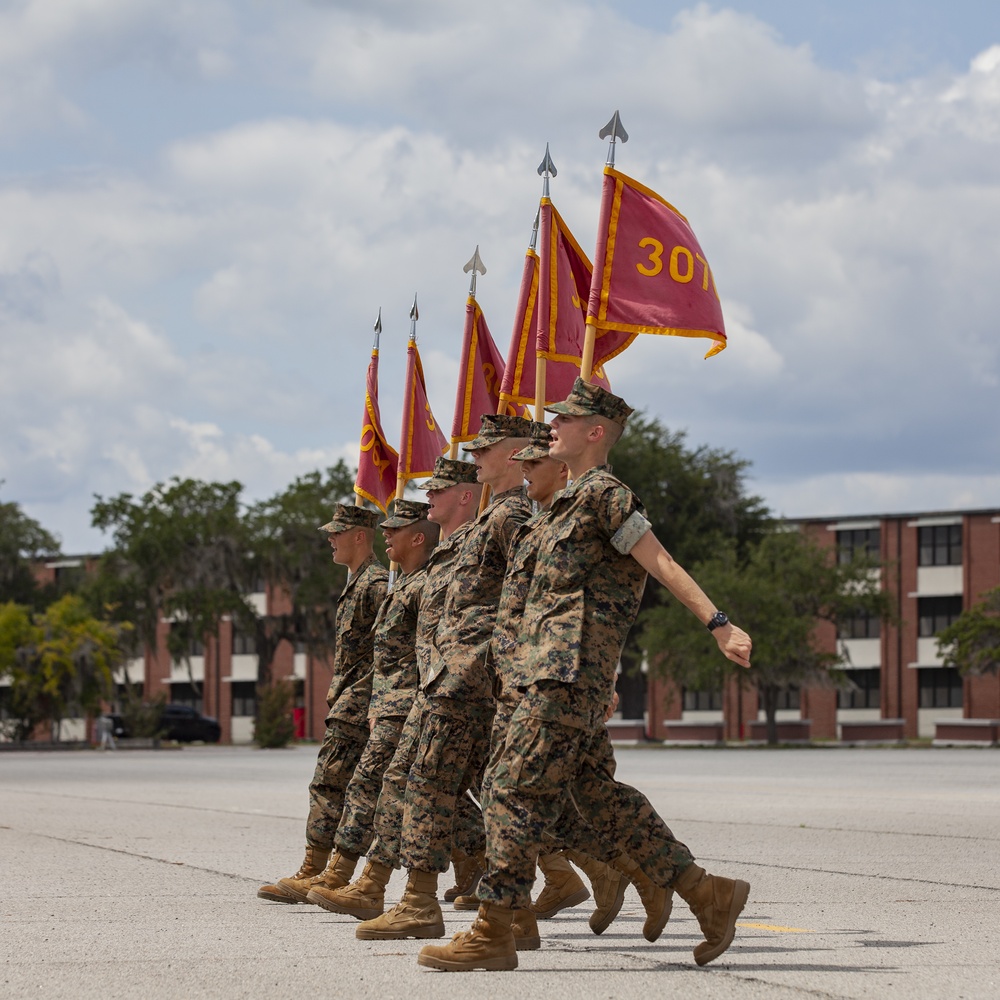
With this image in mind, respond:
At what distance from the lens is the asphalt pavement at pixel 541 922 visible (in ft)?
20.0

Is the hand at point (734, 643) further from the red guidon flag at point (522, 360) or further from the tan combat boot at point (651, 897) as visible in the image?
the red guidon flag at point (522, 360)

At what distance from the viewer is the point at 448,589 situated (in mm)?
7723

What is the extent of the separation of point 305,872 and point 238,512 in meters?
51.4

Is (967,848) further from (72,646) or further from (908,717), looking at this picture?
(908,717)

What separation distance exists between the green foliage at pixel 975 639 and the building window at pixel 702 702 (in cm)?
1880

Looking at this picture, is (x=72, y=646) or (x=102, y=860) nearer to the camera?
(x=102, y=860)

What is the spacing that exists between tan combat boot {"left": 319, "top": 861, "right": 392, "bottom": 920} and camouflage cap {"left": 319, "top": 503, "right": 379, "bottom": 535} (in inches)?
96.3

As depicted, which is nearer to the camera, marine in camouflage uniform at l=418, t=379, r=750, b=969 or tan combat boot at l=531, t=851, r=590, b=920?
marine in camouflage uniform at l=418, t=379, r=750, b=969

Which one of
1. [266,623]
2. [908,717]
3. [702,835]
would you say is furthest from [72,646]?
[702,835]

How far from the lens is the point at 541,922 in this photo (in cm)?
836

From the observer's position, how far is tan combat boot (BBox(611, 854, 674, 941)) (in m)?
6.95

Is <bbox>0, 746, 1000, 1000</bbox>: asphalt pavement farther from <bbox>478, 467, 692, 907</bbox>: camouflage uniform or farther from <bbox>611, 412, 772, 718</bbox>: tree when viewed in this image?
<bbox>611, 412, 772, 718</bbox>: tree

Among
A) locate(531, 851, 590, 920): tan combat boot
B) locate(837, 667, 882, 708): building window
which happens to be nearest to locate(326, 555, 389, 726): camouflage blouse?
locate(531, 851, 590, 920): tan combat boot

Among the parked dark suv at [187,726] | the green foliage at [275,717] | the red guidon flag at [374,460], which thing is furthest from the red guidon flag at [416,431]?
the parked dark suv at [187,726]
